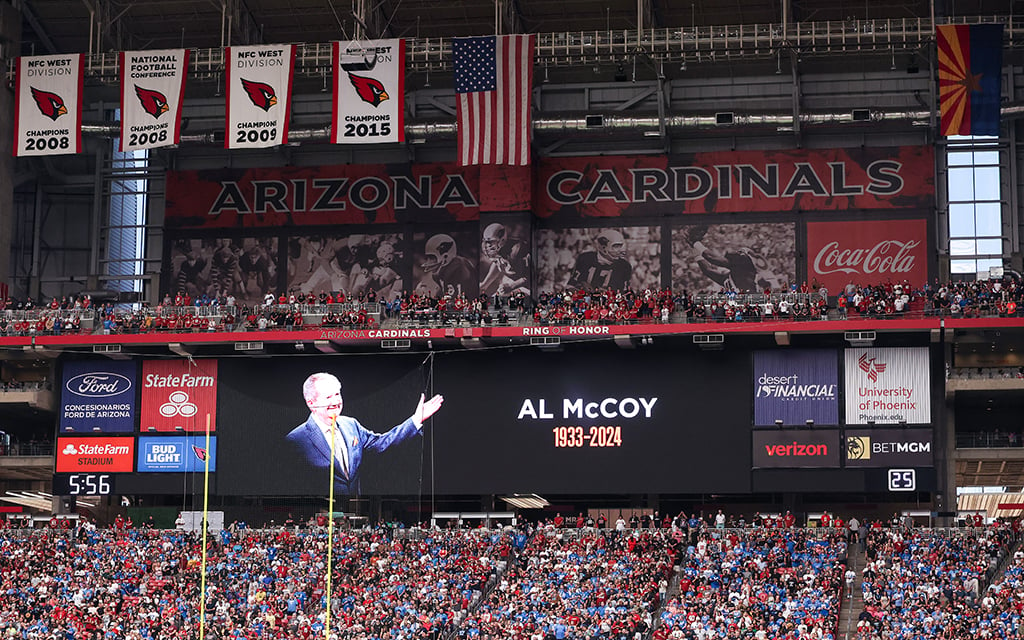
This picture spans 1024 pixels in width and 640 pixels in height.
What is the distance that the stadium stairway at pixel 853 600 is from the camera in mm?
43438

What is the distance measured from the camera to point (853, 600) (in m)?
45.7

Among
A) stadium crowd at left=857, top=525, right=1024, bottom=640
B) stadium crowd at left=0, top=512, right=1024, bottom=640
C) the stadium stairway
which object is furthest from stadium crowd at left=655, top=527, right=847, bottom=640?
stadium crowd at left=857, top=525, right=1024, bottom=640

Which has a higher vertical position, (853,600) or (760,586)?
(760,586)

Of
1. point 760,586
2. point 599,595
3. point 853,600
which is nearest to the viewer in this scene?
point 760,586

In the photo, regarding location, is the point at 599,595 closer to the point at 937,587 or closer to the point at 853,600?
the point at 853,600

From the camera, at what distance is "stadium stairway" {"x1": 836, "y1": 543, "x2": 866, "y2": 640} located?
43438mm

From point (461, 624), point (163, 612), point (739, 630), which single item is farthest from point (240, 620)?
point (739, 630)

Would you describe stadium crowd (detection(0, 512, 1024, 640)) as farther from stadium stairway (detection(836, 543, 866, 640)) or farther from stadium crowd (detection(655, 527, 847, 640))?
stadium stairway (detection(836, 543, 866, 640))

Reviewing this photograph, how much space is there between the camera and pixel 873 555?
155 ft

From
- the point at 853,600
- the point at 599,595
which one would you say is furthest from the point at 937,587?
the point at 599,595

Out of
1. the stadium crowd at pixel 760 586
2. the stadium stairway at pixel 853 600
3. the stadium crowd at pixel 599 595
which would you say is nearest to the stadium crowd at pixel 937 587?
the stadium crowd at pixel 599 595

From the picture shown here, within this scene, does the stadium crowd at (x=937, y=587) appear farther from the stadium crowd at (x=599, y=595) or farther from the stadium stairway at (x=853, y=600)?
the stadium stairway at (x=853, y=600)

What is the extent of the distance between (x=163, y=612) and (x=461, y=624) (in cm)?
912

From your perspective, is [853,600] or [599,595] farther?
[853,600]
